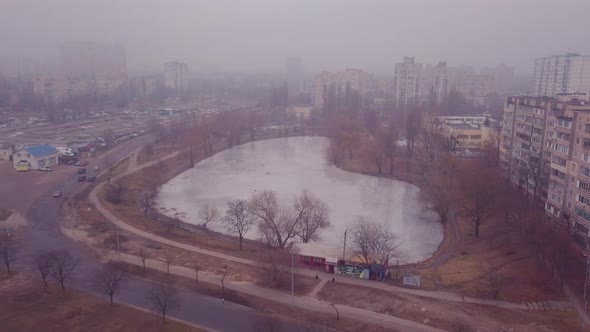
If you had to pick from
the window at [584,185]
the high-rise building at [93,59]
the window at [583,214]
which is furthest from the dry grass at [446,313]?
the high-rise building at [93,59]

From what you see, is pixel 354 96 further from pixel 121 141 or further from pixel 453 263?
pixel 453 263

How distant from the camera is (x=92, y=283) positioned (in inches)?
241

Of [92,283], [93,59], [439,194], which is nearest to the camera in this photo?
[92,283]

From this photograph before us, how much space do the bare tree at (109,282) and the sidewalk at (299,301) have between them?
1.73 ft

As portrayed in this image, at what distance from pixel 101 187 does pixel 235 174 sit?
370 centimetres

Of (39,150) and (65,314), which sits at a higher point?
(39,150)

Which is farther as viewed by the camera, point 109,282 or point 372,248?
point 372,248

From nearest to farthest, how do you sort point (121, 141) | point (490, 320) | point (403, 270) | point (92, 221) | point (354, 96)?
1. point (490, 320)
2. point (403, 270)
3. point (92, 221)
4. point (121, 141)
5. point (354, 96)

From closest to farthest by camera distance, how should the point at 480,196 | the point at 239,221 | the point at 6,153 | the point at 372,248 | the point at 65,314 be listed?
the point at 65,314 < the point at 372,248 < the point at 239,221 < the point at 480,196 < the point at 6,153

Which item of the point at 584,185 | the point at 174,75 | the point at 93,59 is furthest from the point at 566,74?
the point at 93,59

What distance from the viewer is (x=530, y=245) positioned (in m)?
7.00

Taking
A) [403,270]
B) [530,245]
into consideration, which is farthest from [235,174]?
[530,245]

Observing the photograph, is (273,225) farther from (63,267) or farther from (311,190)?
(311,190)

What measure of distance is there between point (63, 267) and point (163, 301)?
1.77 metres
